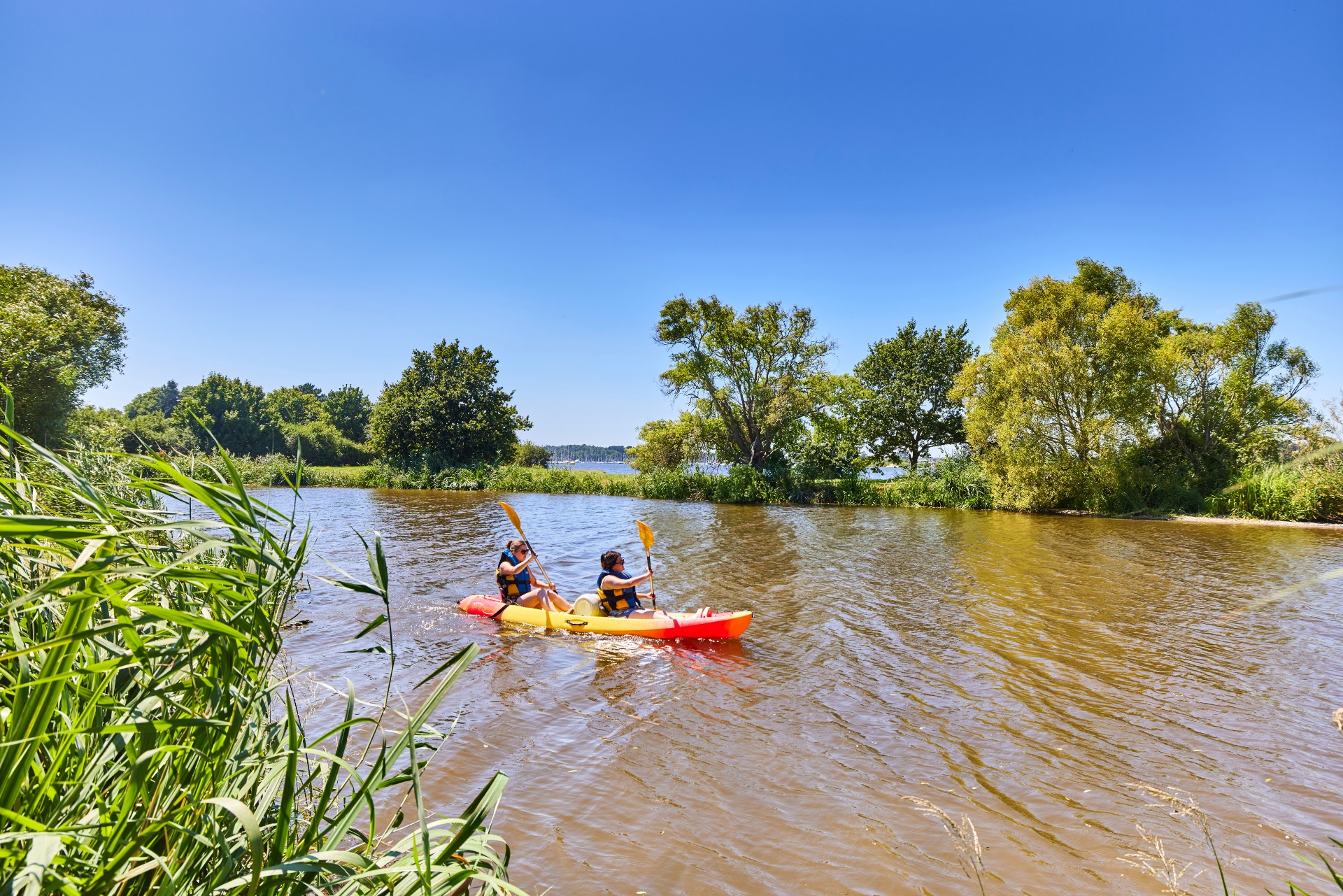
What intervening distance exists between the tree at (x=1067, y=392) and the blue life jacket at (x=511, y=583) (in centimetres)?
1948

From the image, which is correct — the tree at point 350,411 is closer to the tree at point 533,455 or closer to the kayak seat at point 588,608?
the tree at point 533,455

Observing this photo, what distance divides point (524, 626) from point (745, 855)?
5460 mm

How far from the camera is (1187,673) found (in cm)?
651

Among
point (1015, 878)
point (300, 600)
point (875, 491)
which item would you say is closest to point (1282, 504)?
point (875, 491)

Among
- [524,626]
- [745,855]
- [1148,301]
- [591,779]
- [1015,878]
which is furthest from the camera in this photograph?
[1148,301]

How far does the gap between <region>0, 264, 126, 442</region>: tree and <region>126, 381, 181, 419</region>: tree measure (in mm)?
40378

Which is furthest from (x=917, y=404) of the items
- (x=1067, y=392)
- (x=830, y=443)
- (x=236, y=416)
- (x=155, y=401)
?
(x=155, y=401)

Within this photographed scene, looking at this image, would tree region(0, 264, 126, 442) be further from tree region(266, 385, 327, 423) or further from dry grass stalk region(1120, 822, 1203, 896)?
tree region(266, 385, 327, 423)

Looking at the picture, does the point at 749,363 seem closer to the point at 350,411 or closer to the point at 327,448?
the point at 327,448

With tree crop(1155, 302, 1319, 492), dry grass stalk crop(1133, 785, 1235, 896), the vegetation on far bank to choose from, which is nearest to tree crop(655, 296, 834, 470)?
the vegetation on far bank

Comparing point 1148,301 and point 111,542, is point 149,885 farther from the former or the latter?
point 1148,301

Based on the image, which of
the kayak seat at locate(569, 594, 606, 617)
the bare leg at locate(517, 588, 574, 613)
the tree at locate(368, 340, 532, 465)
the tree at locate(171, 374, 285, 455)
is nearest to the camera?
the kayak seat at locate(569, 594, 606, 617)

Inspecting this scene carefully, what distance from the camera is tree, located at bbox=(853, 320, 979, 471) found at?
31.1 m

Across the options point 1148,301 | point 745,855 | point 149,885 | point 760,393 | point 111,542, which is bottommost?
point 745,855
